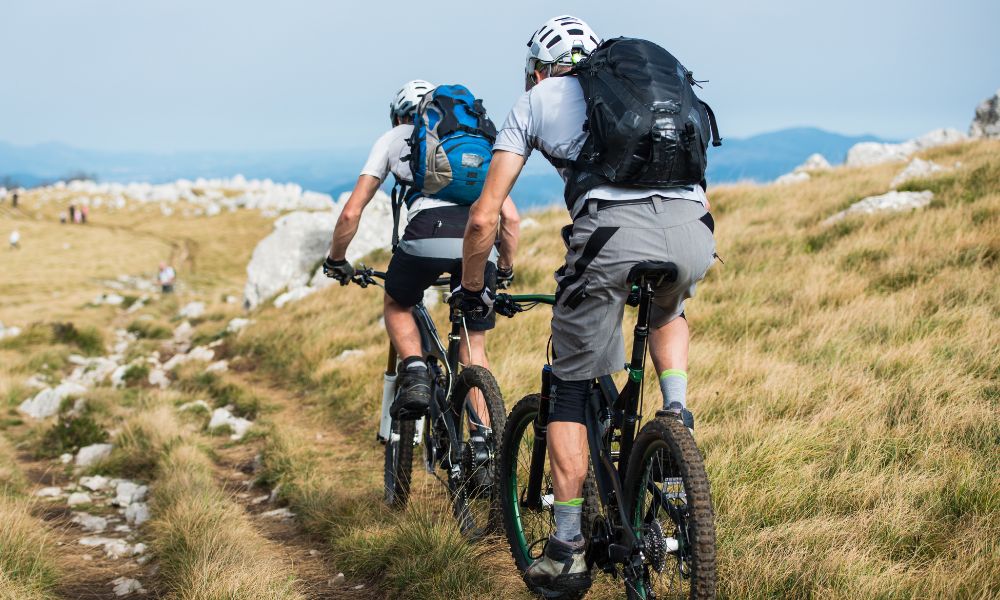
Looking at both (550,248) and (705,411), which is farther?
(550,248)

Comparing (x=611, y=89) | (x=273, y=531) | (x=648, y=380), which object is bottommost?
(x=273, y=531)

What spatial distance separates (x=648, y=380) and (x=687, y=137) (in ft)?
13.4

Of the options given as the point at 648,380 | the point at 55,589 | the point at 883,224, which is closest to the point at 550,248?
the point at 883,224

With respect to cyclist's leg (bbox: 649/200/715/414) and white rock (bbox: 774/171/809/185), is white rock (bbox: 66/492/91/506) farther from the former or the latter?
white rock (bbox: 774/171/809/185)

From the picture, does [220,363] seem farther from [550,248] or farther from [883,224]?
[883,224]

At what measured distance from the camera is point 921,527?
12.3 ft

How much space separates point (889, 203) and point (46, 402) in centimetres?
1355

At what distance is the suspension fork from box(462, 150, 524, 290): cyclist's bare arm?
2.07 ft

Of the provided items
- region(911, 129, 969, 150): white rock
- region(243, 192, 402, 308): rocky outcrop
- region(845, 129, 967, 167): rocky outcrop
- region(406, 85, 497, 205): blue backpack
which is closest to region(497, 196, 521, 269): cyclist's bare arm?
region(406, 85, 497, 205): blue backpack

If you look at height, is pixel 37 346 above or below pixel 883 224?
below

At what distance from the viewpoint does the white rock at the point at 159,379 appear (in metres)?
13.2

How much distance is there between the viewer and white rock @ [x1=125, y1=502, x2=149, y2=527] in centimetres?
631

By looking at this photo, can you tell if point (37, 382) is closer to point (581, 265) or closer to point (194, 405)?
point (194, 405)

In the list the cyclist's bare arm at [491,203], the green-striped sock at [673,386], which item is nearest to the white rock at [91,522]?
the cyclist's bare arm at [491,203]
